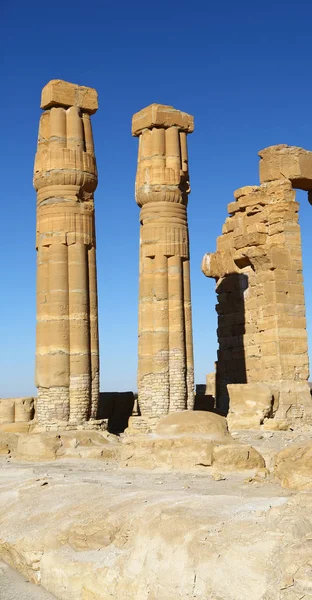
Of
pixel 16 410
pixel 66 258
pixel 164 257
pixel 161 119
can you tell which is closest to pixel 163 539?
pixel 16 410

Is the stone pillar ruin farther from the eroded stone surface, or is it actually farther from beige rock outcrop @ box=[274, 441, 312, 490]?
the eroded stone surface

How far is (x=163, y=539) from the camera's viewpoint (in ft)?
21.3

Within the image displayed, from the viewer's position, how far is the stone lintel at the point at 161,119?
794 inches

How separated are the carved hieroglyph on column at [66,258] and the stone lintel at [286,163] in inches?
203

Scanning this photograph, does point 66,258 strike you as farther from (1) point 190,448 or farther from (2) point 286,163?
(1) point 190,448

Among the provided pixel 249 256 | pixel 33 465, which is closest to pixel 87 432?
pixel 33 465

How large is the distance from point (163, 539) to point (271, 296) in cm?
1408

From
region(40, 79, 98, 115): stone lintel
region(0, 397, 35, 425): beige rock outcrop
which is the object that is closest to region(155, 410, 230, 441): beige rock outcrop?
region(0, 397, 35, 425): beige rock outcrop

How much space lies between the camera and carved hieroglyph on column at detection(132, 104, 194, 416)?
19516 millimetres

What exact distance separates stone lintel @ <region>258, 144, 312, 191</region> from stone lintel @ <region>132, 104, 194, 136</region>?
2337 mm

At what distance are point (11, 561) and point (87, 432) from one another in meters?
8.09

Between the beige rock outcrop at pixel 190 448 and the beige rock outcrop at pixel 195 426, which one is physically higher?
the beige rock outcrop at pixel 195 426

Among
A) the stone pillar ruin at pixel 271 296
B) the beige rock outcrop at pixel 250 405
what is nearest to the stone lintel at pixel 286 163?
the stone pillar ruin at pixel 271 296

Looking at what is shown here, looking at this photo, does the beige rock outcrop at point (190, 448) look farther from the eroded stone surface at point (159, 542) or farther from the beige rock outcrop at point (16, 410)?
the beige rock outcrop at point (16, 410)
